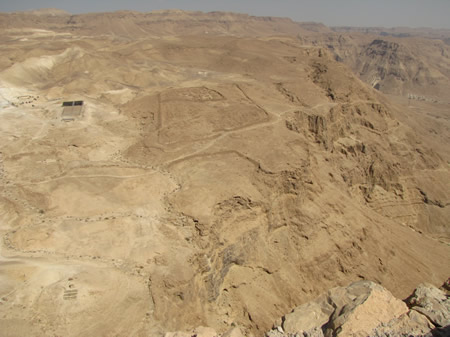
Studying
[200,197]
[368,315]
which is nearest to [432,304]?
[368,315]

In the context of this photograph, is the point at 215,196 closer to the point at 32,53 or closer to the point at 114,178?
the point at 114,178

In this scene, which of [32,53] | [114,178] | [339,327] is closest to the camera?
[339,327]

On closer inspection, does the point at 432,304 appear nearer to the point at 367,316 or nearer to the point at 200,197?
the point at 367,316

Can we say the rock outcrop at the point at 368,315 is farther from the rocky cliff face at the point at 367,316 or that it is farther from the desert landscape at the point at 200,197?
the desert landscape at the point at 200,197

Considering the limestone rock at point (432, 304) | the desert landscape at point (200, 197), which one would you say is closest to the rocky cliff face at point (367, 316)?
the limestone rock at point (432, 304)

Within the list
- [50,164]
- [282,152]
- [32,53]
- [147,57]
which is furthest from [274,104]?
[32,53]

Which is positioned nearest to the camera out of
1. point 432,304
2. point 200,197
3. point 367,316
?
point 367,316

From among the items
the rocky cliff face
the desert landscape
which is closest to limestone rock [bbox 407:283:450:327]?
the rocky cliff face

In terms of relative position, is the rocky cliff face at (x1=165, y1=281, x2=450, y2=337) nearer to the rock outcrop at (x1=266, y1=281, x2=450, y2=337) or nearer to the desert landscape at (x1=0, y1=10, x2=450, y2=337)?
the rock outcrop at (x1=266, y1=281, x2=450, y2=337)
